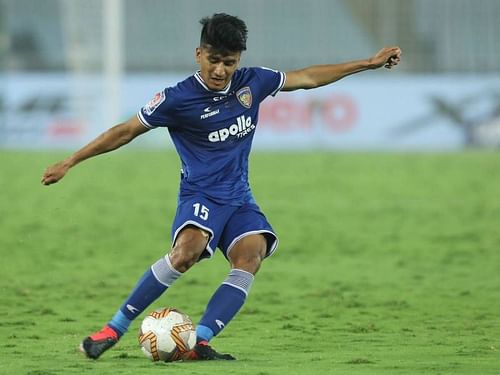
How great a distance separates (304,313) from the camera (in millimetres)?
9688

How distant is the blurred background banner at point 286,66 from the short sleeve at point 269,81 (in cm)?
2330

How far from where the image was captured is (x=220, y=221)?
7215 mm

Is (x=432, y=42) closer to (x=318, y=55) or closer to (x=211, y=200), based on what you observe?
(x=318, y=55)

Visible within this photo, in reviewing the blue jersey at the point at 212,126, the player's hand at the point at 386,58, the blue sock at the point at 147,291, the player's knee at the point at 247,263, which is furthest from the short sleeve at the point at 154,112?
the player's hand at the point at 386,58

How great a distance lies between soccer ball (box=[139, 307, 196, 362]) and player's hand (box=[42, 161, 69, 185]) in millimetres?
986

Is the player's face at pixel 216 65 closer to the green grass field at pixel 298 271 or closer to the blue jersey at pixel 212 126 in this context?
the blue jersey at pixel 212 126

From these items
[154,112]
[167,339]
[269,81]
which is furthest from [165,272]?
[269,81]

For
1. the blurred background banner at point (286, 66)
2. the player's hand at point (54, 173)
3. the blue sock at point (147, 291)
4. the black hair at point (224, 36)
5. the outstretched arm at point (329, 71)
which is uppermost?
the black hair at point (224, 36)

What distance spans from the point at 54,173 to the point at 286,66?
105 feet

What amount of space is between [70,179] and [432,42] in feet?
56.1

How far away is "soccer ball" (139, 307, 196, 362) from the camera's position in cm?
691

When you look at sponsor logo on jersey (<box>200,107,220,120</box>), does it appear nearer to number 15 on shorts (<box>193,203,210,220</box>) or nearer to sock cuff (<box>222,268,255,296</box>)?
number 15 on shorts (<box>193,203,210,220</box>)

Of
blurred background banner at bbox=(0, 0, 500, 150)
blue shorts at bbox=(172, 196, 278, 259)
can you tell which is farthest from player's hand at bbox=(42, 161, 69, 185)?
blurred background banner at bbox=(0, 0, 500, 150)

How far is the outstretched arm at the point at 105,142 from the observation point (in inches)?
277
